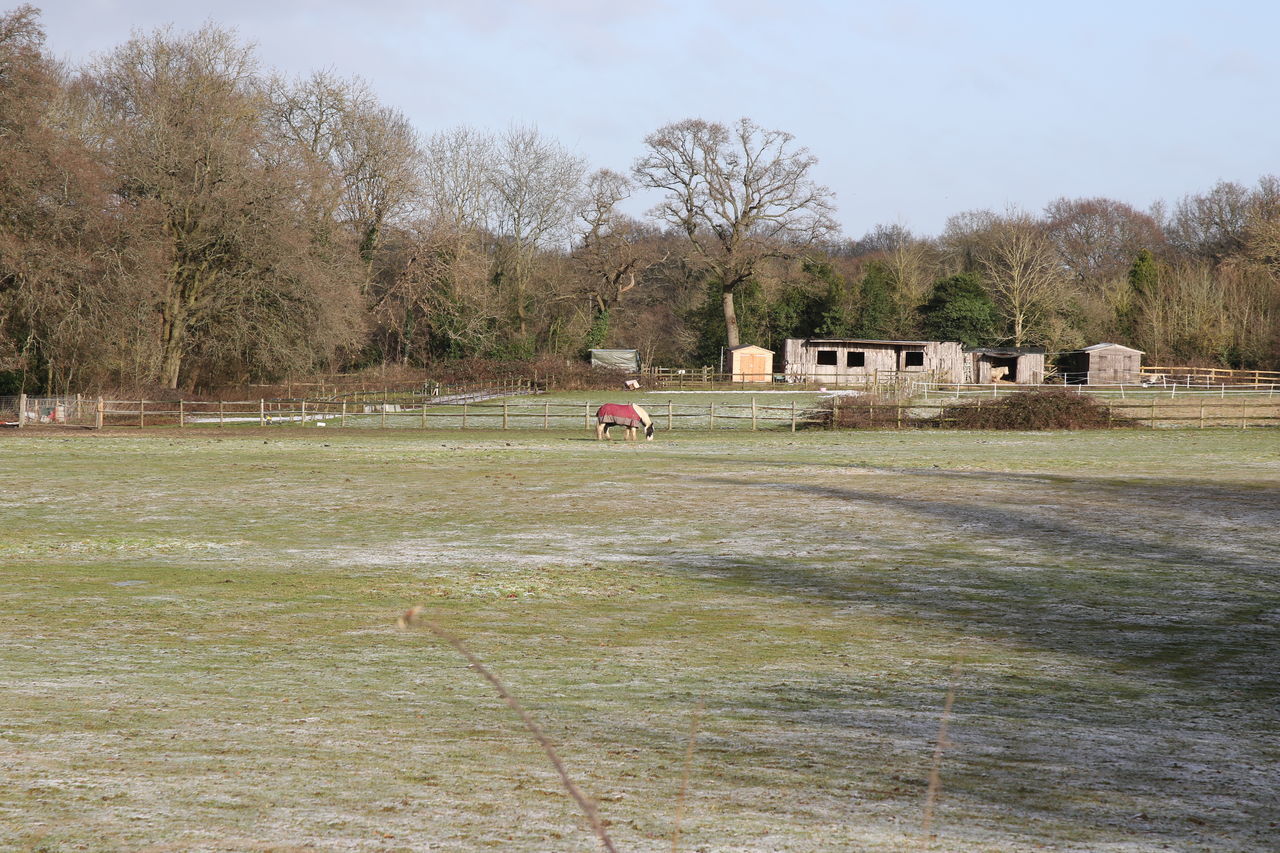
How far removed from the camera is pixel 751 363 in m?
78.0

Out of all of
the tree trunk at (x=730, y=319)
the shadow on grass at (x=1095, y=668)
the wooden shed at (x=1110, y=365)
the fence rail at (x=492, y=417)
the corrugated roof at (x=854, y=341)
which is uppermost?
the tree trunk at (x=730, y=319)

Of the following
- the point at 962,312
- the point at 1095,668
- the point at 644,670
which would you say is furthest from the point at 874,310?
the point at 644,670

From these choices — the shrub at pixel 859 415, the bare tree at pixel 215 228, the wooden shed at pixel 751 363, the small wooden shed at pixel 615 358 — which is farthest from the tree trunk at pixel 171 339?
the wooden shed at pixel 751 363

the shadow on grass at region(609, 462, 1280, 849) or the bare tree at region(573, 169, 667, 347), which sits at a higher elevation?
the bare tree at region(573, 169, 667, 347)

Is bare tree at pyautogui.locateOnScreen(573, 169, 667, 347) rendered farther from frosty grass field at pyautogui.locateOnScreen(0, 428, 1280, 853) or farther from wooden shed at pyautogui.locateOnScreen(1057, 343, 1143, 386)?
frosty grass field at pyautogui.locateOnScreen(0, 428, 1280, 853)

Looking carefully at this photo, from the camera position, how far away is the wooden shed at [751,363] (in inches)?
3036

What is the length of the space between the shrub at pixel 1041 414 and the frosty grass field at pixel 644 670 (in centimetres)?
2121

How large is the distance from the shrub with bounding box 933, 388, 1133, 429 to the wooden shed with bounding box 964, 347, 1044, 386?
35697 millimetres

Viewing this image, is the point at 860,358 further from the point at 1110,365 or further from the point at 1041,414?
the point at 1041,414

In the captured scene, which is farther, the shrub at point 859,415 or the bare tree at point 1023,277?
the bare tree at point 1023,277

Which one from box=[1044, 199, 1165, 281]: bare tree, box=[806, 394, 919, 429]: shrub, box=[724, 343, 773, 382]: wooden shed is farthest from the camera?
box=[1044, 199, 1165, 281]: bare tree

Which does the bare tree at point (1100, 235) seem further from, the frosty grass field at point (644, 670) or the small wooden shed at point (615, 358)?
the frosty grass field at point (644, 670)

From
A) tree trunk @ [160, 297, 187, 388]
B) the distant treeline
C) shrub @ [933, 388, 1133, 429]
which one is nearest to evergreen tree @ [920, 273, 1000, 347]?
the distant treeline

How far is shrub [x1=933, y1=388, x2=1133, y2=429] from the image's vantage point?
1593 inches
